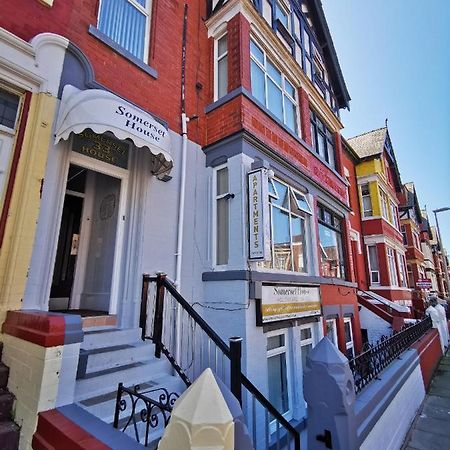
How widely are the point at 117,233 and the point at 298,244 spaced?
15.3 feet

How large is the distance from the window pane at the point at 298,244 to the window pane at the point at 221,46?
4.68m

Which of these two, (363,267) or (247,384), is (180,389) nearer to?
(247,384)

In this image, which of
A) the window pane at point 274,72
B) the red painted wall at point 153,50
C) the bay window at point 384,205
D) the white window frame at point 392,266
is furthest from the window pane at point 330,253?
the bay window at point 384,205

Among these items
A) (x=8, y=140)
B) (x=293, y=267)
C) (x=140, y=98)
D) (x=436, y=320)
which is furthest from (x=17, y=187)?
(x=436, y=320)

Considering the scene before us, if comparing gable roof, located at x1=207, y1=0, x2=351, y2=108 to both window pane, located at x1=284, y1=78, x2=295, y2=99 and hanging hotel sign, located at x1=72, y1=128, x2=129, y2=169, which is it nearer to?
window pane, located at x1=284, y1=78, x2=295, y2=99

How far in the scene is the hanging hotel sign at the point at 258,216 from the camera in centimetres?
516

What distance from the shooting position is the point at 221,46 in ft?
24.3

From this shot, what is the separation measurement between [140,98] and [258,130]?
262 centimetres

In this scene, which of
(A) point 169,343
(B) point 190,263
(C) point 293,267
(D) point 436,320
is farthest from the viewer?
(D) point 436,320

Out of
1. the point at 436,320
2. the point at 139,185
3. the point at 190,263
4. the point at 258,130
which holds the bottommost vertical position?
the point at 436,320

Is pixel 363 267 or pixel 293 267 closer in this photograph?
pixel 293 267

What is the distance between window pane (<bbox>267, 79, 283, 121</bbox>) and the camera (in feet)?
25.0

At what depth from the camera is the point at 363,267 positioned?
16.8m

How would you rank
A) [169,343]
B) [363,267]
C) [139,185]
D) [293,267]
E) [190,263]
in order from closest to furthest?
1. [169,343]
2. [139,185]
3. [190,263]
4. [293,267]
5. [363,267]
